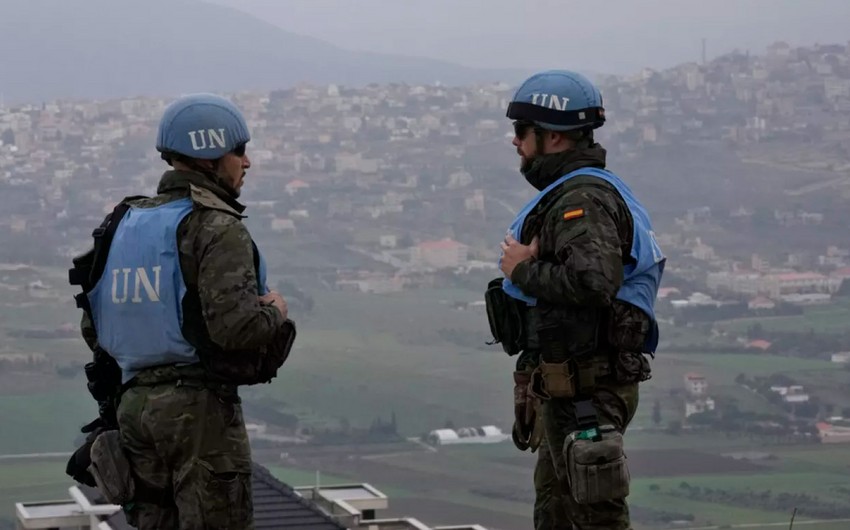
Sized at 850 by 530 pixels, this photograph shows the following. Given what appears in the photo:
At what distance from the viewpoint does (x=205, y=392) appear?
4578mm

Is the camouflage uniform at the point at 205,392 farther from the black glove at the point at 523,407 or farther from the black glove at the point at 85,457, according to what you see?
the black glove at the point at 523,407

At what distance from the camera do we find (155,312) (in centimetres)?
459

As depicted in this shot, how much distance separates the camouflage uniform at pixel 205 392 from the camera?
4441mm

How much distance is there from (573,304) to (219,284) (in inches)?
41.3

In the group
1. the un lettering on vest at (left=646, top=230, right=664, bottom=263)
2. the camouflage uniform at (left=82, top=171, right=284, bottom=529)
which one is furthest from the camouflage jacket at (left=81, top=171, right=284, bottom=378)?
the un lettering on vest at (left=646, top=230, right=664, bottom=263)

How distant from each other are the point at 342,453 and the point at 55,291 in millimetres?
33681

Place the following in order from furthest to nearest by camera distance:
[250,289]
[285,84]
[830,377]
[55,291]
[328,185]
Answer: [285,84] → [328,185] → [55,291] → [830,377] → [250,289]

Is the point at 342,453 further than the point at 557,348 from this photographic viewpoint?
Yes

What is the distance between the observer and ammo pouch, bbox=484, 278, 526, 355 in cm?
488

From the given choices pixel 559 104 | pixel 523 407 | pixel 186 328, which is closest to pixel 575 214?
pixel 559 104

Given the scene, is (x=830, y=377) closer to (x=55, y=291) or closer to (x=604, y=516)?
(x=55, y=291)

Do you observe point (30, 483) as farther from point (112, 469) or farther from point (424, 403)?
point (112, 469)

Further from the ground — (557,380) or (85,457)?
(557,380)

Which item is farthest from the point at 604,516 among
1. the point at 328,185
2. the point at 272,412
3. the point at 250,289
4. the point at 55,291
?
the point at 328,185
